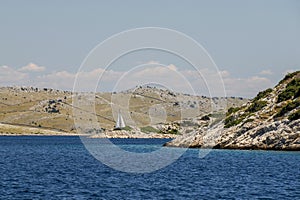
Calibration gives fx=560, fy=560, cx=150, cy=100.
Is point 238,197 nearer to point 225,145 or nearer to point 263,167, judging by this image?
point 263,167

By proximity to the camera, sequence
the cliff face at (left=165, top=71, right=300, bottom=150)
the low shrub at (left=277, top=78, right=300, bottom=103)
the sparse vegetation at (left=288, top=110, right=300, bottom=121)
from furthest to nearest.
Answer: the low shrub at (left=277, top=78, right=300, bottom=103), the cliff face at (left=165, top=71, right=300, bottom=150), the sparse vegetation at (left=288, top=110, right=300, bottom=121)

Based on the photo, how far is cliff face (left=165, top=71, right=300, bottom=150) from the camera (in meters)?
131

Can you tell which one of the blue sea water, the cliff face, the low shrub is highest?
the low shrub

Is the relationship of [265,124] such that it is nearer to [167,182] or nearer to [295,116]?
[295,116]

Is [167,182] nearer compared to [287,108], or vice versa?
[167,182]

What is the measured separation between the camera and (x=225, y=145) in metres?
150

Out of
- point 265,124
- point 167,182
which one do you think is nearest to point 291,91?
point 265,124

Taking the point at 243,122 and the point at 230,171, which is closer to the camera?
the point at 230,171

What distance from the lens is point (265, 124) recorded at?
138125 mm

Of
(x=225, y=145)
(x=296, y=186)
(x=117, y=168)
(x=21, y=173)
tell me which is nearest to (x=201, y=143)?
(x=225, y=145)

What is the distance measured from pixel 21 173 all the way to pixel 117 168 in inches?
753

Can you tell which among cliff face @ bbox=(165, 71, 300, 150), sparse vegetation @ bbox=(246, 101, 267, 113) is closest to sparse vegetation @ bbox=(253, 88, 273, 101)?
cliff face @ bbox=(165, 71, 300, 150)

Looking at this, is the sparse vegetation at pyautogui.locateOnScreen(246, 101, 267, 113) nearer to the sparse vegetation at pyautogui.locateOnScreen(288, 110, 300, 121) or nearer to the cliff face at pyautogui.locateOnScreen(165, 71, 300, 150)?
the cliff face at pyautogui.locateOnScreen(165, 71, 300, 150)

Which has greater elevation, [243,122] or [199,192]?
[243,122]
